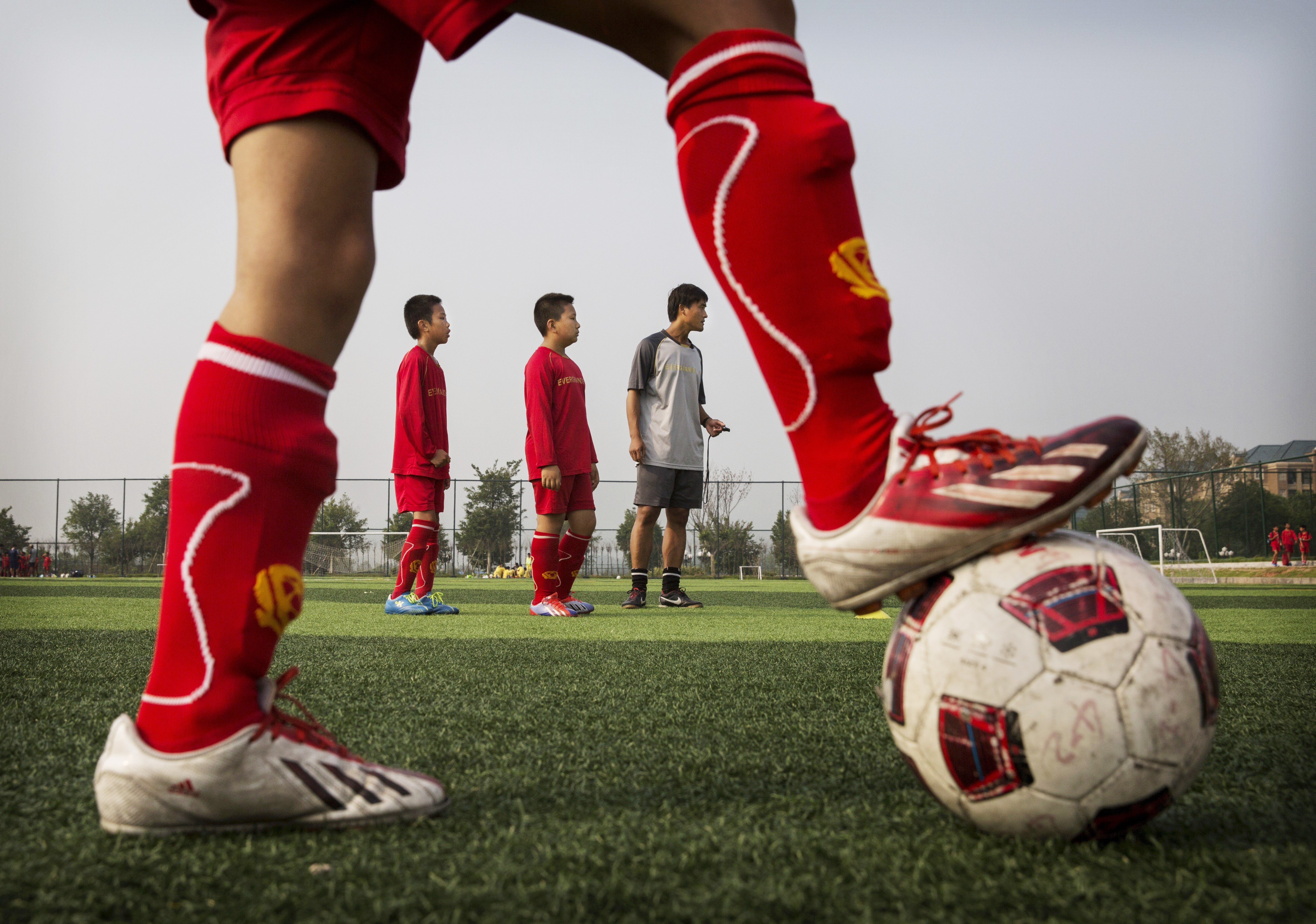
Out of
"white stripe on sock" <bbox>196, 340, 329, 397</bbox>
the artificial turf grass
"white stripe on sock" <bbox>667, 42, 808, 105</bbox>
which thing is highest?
"white stripe on sock" <bbox>667, 42, 808, 105</bbox>

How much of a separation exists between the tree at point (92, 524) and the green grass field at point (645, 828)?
32267 mm

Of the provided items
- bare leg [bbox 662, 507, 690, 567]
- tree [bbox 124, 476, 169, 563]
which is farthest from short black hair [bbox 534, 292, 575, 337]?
tree [bbox 124, 476, 169, 563]

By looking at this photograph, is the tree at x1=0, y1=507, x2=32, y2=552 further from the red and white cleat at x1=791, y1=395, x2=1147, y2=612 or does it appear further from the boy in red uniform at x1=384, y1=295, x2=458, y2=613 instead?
the red and white cleat at x1=791, y1=395, x2=1147, y2=612

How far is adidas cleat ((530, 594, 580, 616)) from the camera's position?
17.8 feet

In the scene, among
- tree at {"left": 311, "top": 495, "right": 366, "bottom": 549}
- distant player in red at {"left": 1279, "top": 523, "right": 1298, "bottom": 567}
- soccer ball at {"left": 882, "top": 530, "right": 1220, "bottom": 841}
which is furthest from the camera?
tree at {"left": 311, "top": 495, "right": 366, "bottom": 549}

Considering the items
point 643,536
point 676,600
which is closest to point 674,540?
point 643,536

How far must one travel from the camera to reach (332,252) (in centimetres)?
113

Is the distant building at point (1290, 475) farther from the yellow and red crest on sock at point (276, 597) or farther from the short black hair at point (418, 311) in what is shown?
the yellow and red crest on sock at point (276, 597)

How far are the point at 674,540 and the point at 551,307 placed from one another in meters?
1.85

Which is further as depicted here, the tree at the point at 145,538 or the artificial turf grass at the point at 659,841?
the tree at the point at 145,538

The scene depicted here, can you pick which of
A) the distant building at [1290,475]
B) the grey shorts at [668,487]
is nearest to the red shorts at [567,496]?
the grey shorts at [668,487]

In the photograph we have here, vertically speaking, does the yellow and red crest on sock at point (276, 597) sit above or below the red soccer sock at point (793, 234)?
below

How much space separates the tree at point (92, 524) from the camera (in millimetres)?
30188

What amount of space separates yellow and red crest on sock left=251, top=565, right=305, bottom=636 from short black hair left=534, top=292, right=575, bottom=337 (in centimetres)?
509
